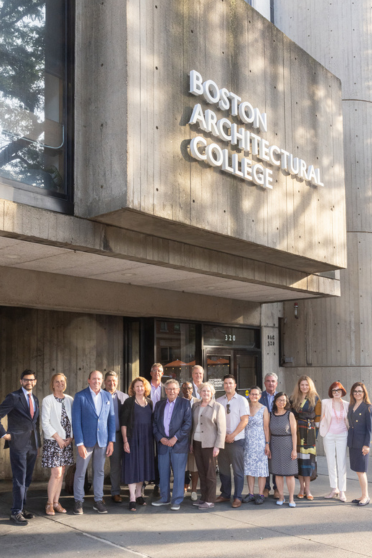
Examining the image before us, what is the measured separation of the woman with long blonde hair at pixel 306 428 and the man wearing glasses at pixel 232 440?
798 mm

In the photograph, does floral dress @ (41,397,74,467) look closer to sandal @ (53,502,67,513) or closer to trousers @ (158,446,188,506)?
sandal @ (53,502,67,513)

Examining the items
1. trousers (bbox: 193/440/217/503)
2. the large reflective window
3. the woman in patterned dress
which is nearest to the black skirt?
the woman in patterned dress

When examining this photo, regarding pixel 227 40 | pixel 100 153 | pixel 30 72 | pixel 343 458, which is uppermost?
pixel 227 40

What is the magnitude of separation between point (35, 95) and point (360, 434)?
236 inches

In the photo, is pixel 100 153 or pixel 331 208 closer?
pixel 100 153

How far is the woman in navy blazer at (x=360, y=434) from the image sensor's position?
7.74 meters

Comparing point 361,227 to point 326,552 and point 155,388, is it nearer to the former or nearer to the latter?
point 155,388

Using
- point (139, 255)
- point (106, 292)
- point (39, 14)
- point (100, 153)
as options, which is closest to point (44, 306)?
point (106, 292)

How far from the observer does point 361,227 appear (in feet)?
42.4

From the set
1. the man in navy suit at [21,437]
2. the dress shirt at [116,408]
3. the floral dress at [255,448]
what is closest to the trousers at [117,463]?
the dress shirt at [116,408]

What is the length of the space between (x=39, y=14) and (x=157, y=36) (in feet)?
4.55

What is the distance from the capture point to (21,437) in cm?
667

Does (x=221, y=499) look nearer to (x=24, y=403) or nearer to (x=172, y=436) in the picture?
(x=172, y=436)

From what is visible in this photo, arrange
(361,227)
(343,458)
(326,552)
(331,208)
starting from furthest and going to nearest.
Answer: (361,227) < (331,208) < (343,458) < (326,552)
